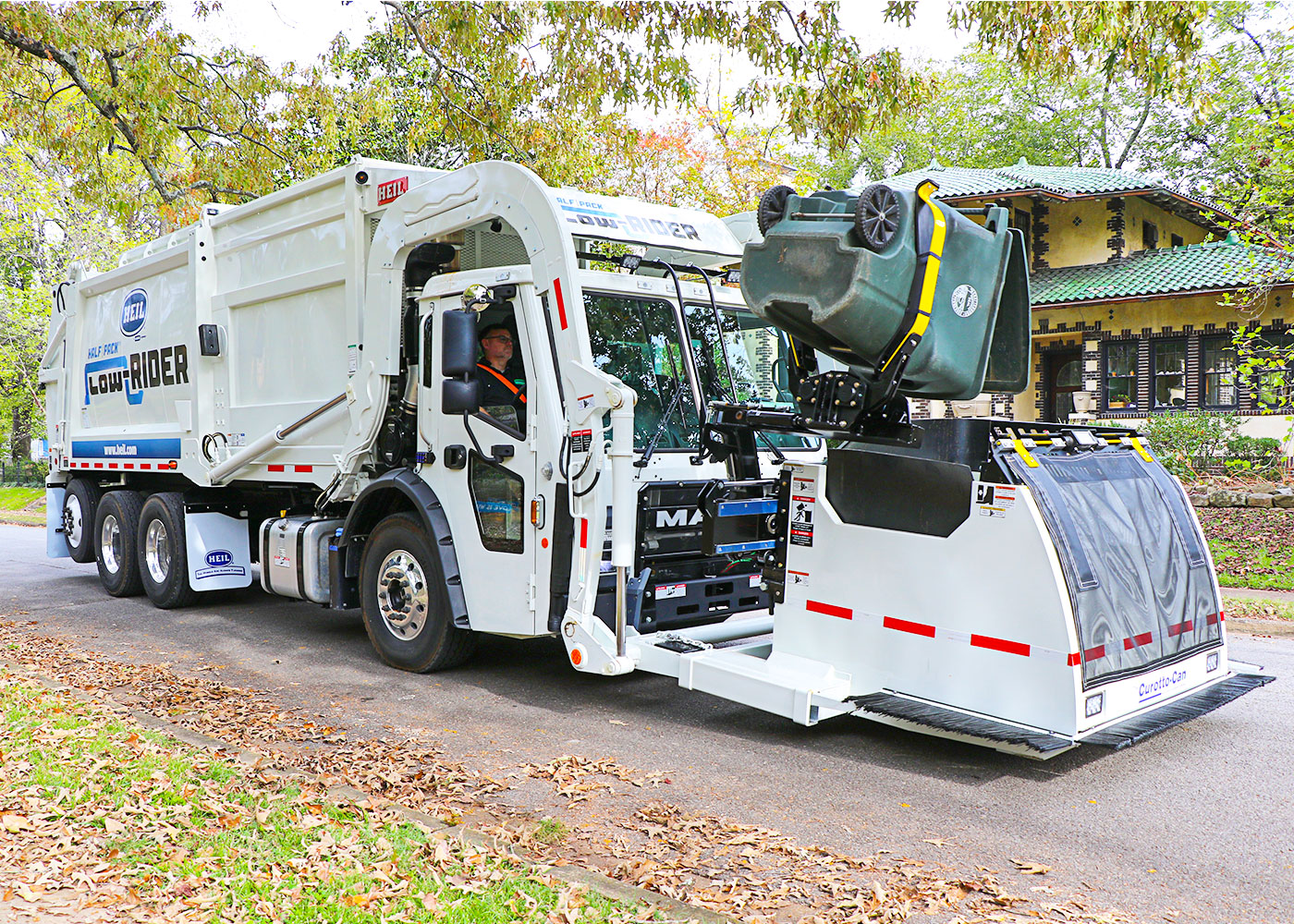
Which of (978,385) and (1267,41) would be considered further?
(1267,41)

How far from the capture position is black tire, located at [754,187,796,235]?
16.9ft

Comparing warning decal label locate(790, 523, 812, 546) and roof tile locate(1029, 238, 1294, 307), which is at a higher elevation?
roof tile locate(1029, 238, 1294, 307)

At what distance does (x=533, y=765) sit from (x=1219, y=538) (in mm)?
12224

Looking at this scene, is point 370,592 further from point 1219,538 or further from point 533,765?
point 1219,538

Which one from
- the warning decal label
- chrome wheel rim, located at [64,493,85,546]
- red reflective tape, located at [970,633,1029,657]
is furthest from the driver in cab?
chrome wheel rim, located at [64,493,85,546]

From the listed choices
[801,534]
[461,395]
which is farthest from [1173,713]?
[461,395]

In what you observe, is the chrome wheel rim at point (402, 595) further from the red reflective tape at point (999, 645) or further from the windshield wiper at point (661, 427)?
the red reflective tape at point (999, 645)

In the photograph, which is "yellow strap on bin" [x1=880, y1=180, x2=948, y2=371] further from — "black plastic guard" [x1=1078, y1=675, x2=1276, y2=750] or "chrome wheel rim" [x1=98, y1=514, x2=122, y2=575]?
"chrome wheel rim" [x1=98, y1=514, x2=122, y2=575]

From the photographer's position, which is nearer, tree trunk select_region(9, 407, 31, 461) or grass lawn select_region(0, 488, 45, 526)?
grass lawn select_region(0, 488, 45, 526)

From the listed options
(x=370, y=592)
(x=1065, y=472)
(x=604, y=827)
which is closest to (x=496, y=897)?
(x=604, y=827)

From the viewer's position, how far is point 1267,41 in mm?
23812

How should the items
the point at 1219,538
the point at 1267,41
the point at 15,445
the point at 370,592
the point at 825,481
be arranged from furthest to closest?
1. the point at 15,445
2. the point at 1267,41
3. the point at 1219,538
4. the point at 370,592
5. the point at 825,481

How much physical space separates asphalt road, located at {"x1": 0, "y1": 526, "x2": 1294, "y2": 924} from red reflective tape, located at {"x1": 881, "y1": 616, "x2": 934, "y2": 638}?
2.16 ft

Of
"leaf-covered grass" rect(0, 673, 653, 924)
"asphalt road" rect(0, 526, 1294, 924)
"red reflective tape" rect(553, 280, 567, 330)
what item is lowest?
"asphalt road" rect(0, 526, 1294, 924)
